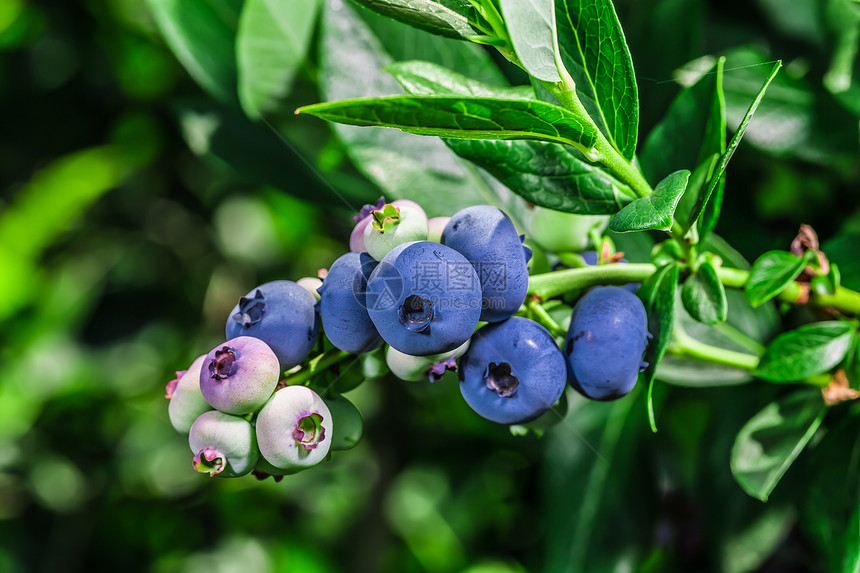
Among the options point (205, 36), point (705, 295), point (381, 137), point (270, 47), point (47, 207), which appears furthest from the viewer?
point (47, 207)

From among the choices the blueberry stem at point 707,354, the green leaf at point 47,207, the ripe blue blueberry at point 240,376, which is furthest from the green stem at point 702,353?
the green leaf at point 47,207

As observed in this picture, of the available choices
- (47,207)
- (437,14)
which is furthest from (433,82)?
(47,207)

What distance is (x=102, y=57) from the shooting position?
87.1 inches

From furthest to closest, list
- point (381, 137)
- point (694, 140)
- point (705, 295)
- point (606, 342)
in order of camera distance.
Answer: point (381, 137) → point (694, 140) → point (705, 295) → point (606, 342)

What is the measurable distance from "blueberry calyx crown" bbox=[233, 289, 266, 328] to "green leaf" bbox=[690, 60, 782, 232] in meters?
0.45

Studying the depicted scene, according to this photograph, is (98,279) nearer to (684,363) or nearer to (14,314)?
(14,314)

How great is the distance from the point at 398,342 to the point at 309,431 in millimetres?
136

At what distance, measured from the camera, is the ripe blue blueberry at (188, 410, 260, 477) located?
0.62 metres

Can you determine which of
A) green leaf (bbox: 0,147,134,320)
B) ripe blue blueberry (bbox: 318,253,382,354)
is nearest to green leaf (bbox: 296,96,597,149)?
ripe blue blueberry (bbox: 318,253,382,354)

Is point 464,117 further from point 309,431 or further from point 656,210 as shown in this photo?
point 309,431

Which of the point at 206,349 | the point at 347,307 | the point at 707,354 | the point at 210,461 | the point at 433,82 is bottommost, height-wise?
the point at 206,349

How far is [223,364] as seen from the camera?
0.62m

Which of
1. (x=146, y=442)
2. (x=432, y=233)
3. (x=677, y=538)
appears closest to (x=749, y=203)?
(x=677, y=538)

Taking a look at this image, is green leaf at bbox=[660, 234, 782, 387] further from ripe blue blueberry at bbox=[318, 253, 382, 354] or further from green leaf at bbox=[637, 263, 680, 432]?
ripe blue blueberry at bbox=[318, 253, 382, 354]
